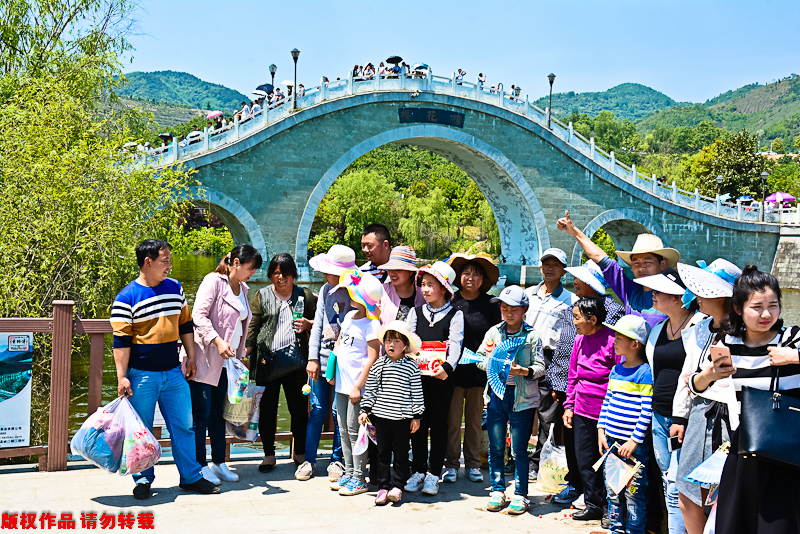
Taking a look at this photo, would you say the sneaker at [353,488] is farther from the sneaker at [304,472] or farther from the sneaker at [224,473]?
the sneaker at [224,473]

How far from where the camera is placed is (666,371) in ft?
11.4

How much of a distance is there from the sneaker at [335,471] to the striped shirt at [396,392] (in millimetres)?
567

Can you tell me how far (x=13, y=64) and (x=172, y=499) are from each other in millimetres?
8956

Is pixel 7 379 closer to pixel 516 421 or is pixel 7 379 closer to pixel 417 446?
pixel 417 446

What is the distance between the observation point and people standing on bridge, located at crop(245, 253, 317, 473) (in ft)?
15.9

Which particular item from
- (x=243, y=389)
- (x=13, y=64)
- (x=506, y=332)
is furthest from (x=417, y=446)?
(x=13, y=64)

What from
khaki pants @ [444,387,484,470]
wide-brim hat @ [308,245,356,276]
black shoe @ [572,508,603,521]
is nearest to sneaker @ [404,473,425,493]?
khaki pants @ [444,387,484,470]

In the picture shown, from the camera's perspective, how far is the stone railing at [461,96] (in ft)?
60.2

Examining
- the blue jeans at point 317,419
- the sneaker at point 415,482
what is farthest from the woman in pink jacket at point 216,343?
the sneaker at point 415,482

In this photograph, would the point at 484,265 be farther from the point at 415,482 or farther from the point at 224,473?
the point at 224,473

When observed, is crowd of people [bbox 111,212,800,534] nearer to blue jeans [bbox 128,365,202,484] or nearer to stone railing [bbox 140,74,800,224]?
blue jeans [bbox 128,365,202,484]

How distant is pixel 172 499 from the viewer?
408 cm

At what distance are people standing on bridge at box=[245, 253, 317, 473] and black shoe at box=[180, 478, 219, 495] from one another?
1.86 ft

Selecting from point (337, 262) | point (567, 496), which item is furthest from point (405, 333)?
point (567, 496)
